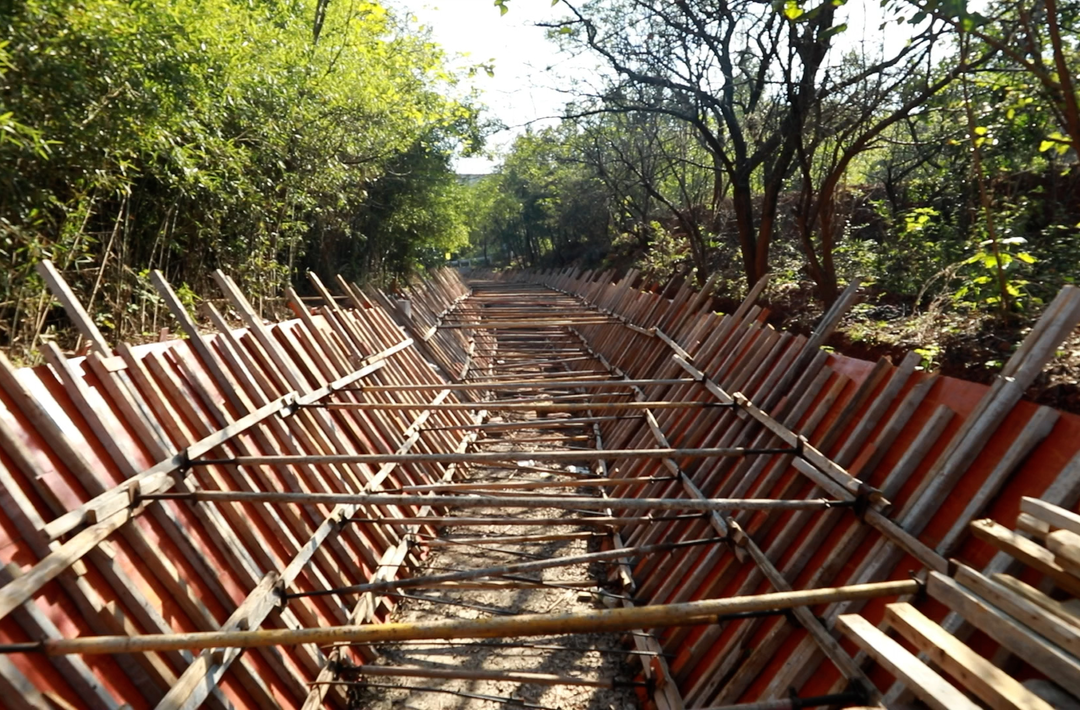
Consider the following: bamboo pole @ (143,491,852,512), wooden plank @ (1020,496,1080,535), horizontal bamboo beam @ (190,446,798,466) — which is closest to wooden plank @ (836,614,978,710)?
wooden plank @ (1020,496,1080,535)

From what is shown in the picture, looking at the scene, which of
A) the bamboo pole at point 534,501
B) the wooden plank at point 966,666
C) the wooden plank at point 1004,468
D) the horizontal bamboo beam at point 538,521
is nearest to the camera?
the wooden plank at point 966,666

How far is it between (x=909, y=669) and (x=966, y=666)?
0.15 meters

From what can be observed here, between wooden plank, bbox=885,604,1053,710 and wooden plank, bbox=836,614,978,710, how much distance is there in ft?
0.15

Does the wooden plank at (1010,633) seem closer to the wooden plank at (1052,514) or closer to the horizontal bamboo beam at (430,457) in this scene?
the wooden plank at (1052,514)

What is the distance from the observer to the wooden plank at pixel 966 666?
1626 millimetres

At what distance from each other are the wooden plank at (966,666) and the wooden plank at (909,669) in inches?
1.8

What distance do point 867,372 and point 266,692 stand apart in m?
3.50

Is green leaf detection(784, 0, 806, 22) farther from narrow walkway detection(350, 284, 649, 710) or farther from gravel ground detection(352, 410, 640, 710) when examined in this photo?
gravel ground detection(352, 410, 640, 710)

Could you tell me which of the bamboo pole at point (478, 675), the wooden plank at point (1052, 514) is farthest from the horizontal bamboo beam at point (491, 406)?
the wooden plank at point (1052, 514)

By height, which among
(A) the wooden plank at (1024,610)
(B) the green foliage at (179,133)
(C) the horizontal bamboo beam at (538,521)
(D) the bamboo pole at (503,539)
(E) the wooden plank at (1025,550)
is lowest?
(D) the bamboo pole at (503,539)

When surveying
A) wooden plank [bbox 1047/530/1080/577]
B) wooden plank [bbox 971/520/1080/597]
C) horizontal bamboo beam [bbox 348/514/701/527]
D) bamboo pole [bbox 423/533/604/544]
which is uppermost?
wooden plank [bbox 1047/530/1080/577]

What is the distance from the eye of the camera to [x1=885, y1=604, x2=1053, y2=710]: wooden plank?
163 centimetres

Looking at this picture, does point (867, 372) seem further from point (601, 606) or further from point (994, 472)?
point (601, 606)

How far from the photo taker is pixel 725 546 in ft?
12.5
